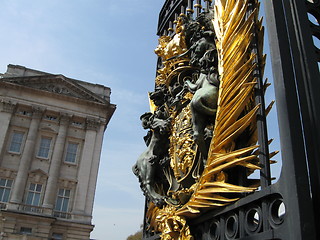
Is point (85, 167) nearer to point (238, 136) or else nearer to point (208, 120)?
point (208, 120)

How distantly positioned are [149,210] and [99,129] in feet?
91.4

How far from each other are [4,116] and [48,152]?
4813mm

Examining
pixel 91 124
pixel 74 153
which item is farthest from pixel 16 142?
pixel 91 124

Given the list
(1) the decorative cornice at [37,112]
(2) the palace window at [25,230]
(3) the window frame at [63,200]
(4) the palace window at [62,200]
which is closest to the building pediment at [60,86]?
(1) the decorative cornice at [37,112]

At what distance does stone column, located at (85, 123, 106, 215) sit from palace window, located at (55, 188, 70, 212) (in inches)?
67.3

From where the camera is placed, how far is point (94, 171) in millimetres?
32406

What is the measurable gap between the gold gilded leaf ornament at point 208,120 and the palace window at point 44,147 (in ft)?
87.3

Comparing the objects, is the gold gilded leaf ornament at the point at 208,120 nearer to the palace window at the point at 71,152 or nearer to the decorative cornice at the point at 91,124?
the palace window at the point at 71,152

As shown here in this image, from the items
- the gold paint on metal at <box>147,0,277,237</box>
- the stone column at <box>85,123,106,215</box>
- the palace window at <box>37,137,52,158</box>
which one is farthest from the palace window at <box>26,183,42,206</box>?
the gold paint on metal at <box>147,0,277,237</box>

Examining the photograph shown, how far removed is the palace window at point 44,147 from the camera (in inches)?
1256

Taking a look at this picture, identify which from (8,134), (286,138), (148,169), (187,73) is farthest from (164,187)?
(8,134)

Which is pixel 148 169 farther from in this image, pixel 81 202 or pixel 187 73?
pixel 81 202

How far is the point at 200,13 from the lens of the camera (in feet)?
23.4

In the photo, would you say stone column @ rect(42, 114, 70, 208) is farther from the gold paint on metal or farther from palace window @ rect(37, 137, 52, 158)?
the gold paint on metal
